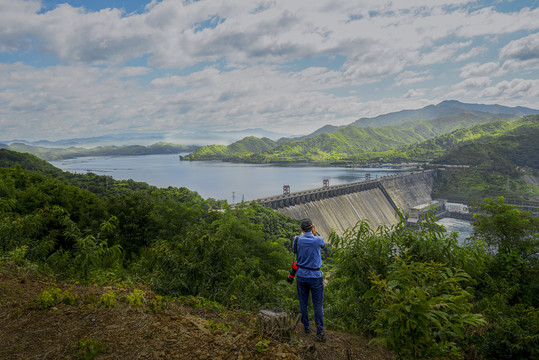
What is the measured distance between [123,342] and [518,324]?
23.3ft

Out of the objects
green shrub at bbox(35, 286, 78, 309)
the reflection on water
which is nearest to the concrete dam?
the reflection on water

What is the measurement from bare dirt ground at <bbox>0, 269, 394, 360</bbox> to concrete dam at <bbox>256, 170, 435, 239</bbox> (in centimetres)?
3633

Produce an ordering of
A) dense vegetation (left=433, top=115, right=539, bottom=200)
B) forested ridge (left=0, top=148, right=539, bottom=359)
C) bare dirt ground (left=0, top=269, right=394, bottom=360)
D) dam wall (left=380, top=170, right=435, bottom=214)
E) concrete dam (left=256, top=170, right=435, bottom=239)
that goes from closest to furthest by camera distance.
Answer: forested ridge (left=0, top=148, right=539, bottom=359) → bare dirt ground (left=0, top=269, right=394, bottom=360) → concrete dam (left=256, top=170, right=435, bottom=239) → dam wall (left=380, top=170, right=435, bottom=214) → dense vegetation (left=433, top=115, right=539, bottom=200)

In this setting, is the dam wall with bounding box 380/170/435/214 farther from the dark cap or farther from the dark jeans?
the dark cap

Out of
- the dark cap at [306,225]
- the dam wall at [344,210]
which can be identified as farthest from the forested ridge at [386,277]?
the dam wall at [344,210]

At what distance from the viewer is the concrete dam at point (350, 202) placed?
4731 centimetres

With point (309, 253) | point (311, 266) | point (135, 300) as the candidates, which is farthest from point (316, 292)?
point (135, 300)

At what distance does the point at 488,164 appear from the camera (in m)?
95.4

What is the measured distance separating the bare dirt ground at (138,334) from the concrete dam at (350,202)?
119 ft

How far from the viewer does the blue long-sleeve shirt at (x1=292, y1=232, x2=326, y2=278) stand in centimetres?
504

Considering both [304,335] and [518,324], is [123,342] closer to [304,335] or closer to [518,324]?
[304,335]

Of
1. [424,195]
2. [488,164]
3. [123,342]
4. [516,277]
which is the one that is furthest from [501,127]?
[123,342]

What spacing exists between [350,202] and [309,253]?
2115 inches

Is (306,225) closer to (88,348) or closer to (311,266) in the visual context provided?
(311,266)
